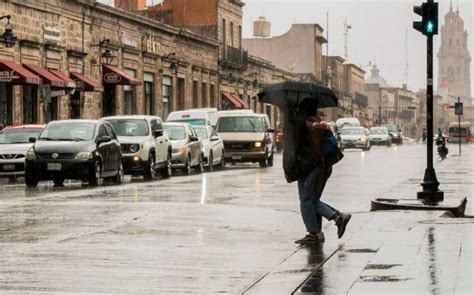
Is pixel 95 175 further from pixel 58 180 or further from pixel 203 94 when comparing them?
pixel 203 94

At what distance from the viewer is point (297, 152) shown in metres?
14.8

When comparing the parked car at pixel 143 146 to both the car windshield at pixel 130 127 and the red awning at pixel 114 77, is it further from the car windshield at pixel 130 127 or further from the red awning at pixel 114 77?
the red awning at pixel 114 77

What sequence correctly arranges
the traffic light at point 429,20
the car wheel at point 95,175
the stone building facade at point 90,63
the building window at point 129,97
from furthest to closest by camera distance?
the building window at point 129,97 < the stone building facade at point 90,63 < the car wheel at point 95,175 < the traffic light at point 429,20

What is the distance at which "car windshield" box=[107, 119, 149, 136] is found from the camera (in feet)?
117

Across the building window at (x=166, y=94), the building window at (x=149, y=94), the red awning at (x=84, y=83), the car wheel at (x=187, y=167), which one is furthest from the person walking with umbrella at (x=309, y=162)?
the building window at (x=166, y=94)

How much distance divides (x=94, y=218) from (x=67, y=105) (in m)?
30.8

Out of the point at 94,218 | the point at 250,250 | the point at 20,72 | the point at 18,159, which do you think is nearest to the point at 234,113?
the point at 20,72

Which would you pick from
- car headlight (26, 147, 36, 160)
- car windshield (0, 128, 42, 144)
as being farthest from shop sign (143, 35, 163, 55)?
car headlight (26, 147, 36, 160)

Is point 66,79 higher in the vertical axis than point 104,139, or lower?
higher

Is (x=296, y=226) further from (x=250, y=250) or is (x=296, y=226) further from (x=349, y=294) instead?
(x=349, y=294)

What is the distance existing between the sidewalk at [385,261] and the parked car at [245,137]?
28016 millimetres

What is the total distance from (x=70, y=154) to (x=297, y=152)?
1519cm

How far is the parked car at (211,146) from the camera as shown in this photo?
43.1 m

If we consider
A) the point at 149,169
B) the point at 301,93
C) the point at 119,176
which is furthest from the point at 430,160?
the point at 149,169
